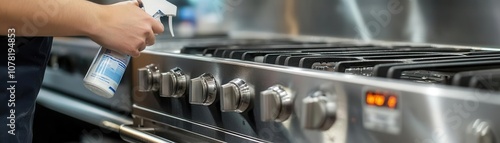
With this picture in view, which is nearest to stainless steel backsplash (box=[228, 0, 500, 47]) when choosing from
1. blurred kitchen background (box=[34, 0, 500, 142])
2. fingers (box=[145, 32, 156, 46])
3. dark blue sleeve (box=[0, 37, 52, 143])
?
blurred kitchen background (box=[34, 0, 500, 142])

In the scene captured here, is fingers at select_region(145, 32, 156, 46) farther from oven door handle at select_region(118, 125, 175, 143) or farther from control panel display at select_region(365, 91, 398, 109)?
control panel display at select_region(365, 91, 398, 109)

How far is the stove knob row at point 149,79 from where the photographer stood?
4.30 ft

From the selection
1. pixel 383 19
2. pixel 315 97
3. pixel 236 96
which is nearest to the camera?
pixel 315 97

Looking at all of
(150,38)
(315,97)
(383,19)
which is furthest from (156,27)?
(383,19)

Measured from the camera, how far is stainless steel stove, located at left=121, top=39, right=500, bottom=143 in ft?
2.40

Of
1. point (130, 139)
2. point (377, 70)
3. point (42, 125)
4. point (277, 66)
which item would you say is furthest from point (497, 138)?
point (42, 125)

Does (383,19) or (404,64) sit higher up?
(383,19)

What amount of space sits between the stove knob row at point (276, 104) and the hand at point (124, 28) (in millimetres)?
252

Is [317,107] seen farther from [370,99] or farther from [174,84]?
[174,84]

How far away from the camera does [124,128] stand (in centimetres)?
139

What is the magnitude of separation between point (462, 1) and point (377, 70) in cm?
58

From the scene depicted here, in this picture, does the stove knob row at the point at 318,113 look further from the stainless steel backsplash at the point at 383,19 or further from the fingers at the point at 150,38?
the stainless steel backsplash at the point at 383,19

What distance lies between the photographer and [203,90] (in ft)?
3.71

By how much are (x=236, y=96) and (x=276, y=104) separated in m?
0.12
